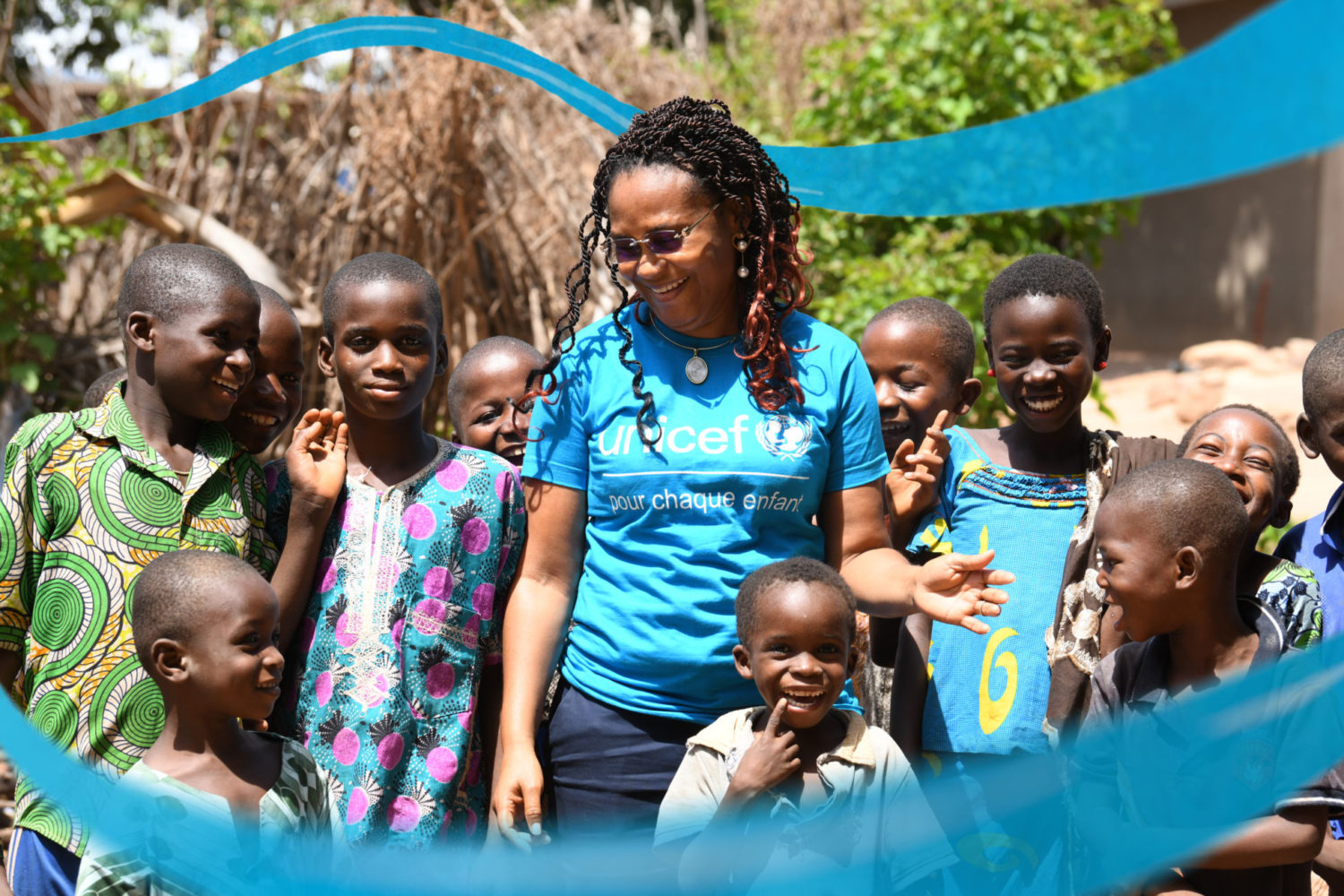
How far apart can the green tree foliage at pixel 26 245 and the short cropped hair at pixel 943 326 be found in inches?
212

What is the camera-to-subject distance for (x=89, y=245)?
820 cm

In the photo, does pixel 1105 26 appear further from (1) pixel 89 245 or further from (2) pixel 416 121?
(1) pixel 89 245

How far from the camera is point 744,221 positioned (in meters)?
2.68

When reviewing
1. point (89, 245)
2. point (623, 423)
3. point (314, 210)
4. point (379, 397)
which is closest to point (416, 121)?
point (314, 210)

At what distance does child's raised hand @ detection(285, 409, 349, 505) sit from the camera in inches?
110

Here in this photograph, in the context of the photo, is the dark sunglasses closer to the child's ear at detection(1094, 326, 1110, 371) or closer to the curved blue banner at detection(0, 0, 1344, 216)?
the curved blue banner at detection(0, 0, 1344, 216)

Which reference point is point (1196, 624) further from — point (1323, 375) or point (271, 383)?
point (271, 383)

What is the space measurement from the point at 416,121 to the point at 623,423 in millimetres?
4694

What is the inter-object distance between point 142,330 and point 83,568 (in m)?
0.56

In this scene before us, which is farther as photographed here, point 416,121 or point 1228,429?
point 416,121

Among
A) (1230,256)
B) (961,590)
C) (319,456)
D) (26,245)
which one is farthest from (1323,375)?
(1230,256)

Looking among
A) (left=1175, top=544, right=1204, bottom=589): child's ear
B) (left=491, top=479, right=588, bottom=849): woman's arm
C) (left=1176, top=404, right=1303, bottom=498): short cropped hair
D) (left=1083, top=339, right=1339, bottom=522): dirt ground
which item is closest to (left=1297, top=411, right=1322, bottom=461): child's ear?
(left=1176, top=404, right=1303, bottom=498): short cropped hair

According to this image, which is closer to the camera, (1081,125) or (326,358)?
(1081,125)

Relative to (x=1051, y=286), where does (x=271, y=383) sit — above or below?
below
